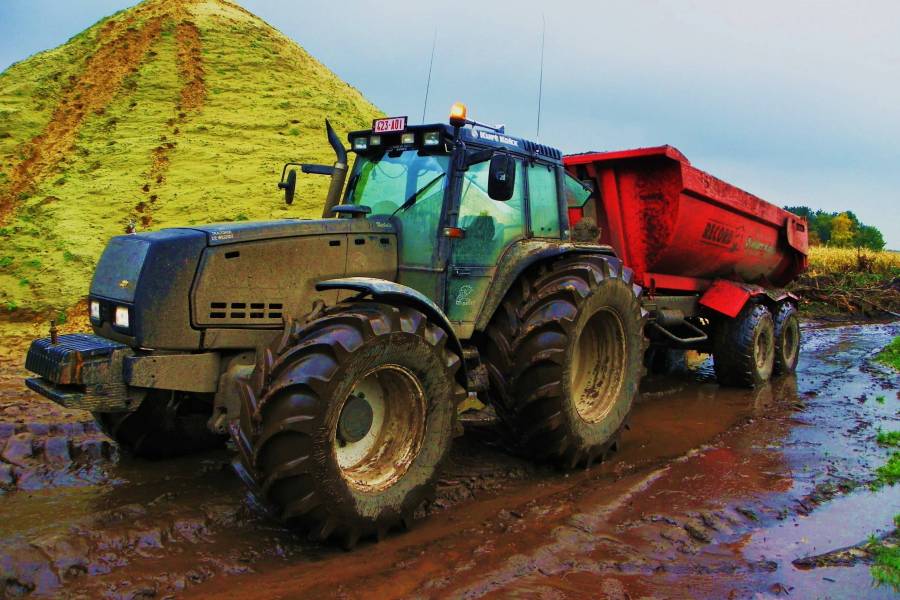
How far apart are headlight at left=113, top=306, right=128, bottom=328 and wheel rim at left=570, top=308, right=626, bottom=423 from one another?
3.23 m

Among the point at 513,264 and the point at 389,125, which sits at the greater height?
the point at 389,125

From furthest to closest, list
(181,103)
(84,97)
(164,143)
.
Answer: (84,97) < (181,103) < (164,143)

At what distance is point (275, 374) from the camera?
3.48m

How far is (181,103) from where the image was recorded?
22.7 metres

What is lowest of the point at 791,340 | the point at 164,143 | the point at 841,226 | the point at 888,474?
the point at 888,474

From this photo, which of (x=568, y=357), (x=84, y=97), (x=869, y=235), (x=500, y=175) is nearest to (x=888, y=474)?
(x=568, y=357)

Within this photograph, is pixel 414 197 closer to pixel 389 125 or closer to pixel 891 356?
pixel 389 125

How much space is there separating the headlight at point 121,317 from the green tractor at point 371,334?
15 millimetres

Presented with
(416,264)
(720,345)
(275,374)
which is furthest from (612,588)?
(720,345)

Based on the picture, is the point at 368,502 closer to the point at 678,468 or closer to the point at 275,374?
the point at 275,374

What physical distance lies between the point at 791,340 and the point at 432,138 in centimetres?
715

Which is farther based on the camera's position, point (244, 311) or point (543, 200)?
point (543, 200)

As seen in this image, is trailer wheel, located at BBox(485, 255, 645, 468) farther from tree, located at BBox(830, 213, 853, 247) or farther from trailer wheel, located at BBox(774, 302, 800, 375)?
tree, located at BBox(830, 213, 853, 247)

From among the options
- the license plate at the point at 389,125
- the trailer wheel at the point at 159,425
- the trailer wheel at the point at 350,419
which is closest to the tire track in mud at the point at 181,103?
the trailer wheel at the point at 159,425
